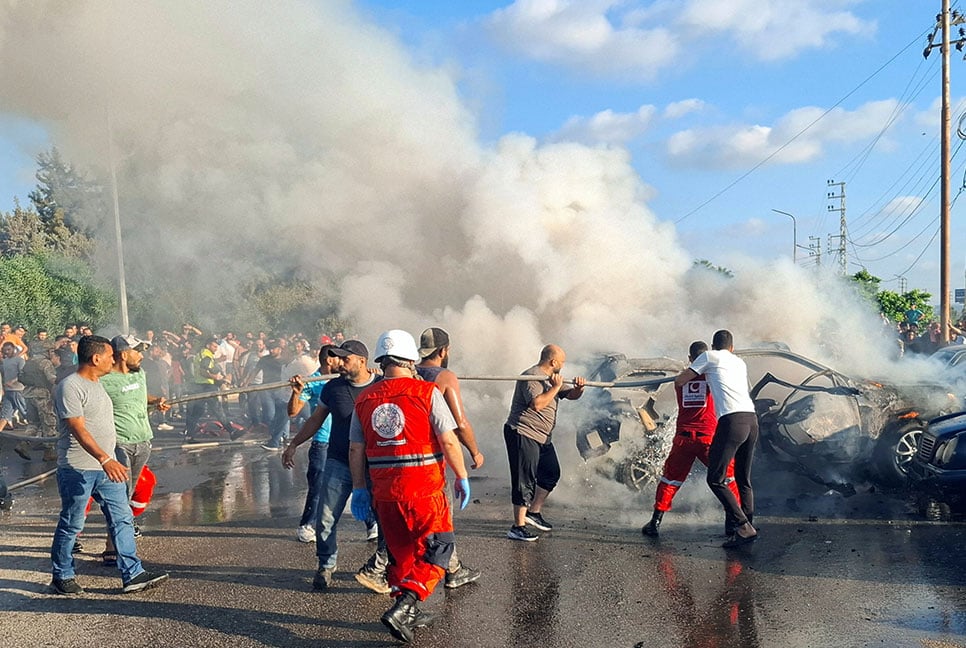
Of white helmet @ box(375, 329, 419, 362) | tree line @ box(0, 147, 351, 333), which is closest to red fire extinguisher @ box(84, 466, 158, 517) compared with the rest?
white helmet @ box(375, 329, 419, 362)

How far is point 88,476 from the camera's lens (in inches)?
207

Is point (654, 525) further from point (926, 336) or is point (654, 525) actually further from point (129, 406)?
point (926, 336)

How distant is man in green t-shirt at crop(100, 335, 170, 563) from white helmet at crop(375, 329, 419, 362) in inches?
107

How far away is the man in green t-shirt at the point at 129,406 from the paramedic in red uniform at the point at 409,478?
2727mm

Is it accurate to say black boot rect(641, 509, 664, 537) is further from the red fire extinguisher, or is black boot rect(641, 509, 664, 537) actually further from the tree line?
the tree line

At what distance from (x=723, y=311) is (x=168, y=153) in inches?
458

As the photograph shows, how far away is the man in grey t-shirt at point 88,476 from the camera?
205 inches

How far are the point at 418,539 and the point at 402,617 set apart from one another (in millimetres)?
405

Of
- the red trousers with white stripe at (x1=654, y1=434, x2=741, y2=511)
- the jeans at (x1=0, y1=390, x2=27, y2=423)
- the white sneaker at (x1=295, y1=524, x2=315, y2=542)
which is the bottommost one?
the white sneaker at (x1=295, y1=524, x2=315, y2=542)

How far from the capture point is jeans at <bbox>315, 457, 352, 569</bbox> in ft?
17.3

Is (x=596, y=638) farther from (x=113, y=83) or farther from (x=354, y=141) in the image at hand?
(x=113, y=83)

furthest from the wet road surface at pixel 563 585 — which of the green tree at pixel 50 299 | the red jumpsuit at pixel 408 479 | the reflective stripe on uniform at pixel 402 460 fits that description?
the green tree at pixel 50 299

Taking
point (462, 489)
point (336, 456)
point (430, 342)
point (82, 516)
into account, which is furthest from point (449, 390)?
point (82, 516)

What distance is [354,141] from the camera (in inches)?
640
